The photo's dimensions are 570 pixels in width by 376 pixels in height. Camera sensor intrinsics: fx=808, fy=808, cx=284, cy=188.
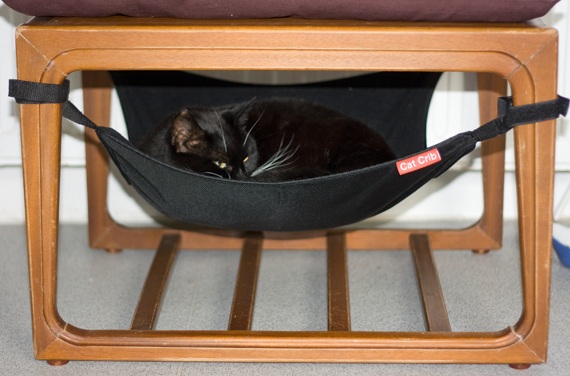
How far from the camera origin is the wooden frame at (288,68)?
3.67 feet

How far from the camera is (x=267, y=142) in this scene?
1553 millimetres

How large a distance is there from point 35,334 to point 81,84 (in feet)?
2.07

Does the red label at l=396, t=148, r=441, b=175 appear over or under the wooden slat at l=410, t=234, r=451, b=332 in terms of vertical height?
over

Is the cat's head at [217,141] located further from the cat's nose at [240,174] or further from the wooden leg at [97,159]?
the wooden leg at [97,159]

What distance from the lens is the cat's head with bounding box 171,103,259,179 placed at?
1.38 meters

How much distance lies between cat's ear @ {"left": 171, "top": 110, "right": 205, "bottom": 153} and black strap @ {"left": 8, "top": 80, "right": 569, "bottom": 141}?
21cm

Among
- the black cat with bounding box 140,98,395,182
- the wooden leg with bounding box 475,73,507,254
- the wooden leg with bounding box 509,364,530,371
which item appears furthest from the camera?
the wooden leg with bounding box 475,73,507,254

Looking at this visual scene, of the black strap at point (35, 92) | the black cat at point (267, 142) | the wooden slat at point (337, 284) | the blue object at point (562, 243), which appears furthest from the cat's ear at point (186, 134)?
the blue object at point (562, 243)

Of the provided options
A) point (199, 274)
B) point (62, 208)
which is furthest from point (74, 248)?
point (199, 274)

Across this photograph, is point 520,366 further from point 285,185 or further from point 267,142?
point 267,142

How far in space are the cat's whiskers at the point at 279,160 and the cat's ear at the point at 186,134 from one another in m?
0.13

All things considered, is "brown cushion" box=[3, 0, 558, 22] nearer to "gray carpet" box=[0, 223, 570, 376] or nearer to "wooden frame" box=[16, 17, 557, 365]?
"wooden frame" box=[16, 17, 557, 365]

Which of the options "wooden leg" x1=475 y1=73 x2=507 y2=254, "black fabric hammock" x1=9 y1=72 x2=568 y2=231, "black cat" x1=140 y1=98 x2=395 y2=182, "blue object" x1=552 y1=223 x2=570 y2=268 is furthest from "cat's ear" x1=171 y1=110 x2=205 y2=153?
"blue object" x1=552 y1=223 x2=570 y2=268

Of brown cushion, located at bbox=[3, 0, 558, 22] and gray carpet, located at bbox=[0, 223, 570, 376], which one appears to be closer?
brown cushion, located at bbox=[3, 0, 558, 22]
